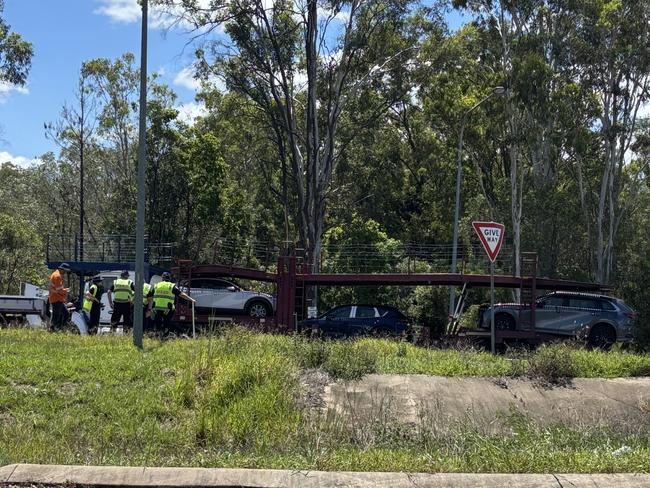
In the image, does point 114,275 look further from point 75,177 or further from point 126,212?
point 75,177

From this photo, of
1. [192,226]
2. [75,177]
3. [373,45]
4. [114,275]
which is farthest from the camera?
[75,177]

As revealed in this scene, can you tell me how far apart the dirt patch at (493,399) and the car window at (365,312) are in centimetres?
1021

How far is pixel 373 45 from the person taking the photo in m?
29.7

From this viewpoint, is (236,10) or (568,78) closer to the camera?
(236,10)

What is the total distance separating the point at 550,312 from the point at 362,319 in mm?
5729

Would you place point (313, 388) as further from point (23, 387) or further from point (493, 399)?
point (23, 387)

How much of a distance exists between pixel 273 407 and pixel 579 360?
6.06 m

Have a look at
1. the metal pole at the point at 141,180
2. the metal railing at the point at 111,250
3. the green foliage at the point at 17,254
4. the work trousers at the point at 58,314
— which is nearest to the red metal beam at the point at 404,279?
the work trousers at the point at 58,314

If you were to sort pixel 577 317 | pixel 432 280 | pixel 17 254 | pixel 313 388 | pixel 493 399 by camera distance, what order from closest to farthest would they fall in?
pixel 313 388
pixel 493 399
pixel 577 317
pixel 432 280
pixel 17 254

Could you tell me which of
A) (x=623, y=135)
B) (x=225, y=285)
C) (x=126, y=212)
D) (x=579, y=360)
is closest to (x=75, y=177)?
(x=126, y=212)

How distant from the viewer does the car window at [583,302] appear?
20.1m

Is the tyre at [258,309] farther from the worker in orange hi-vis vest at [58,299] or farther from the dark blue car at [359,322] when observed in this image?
the worker in orange hi-vis vest at [58,299]

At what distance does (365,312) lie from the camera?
21062mm

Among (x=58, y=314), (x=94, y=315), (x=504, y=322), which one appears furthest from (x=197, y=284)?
(x=504, y=322)
